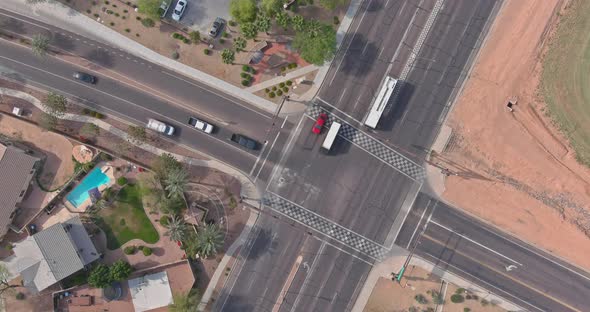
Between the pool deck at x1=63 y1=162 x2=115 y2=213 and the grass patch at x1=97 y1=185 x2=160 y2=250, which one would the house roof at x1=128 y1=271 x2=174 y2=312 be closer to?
the grass patch at x1=97 y1=185 x2=160 y2=250

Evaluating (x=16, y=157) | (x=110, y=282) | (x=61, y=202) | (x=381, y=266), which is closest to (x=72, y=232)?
(x=61, y=202)

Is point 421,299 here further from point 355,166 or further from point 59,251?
point 59,251

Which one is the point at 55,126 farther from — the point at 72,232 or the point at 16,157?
the point at 72,232

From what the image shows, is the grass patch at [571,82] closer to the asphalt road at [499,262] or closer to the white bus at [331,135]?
the asphalt road at [499,262]

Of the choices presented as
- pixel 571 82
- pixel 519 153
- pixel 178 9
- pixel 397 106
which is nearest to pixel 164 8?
pixel 178 9

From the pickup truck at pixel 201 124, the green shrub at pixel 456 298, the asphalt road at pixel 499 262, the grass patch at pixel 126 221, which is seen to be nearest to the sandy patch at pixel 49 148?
the grass patch at pixel 126 221

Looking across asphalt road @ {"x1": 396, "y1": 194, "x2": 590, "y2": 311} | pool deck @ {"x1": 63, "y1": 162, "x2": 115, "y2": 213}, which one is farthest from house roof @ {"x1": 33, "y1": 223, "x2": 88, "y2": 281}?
asphalt road @ {"x1": 396, "y1": 194, "x2": 590, "y2": 311}
